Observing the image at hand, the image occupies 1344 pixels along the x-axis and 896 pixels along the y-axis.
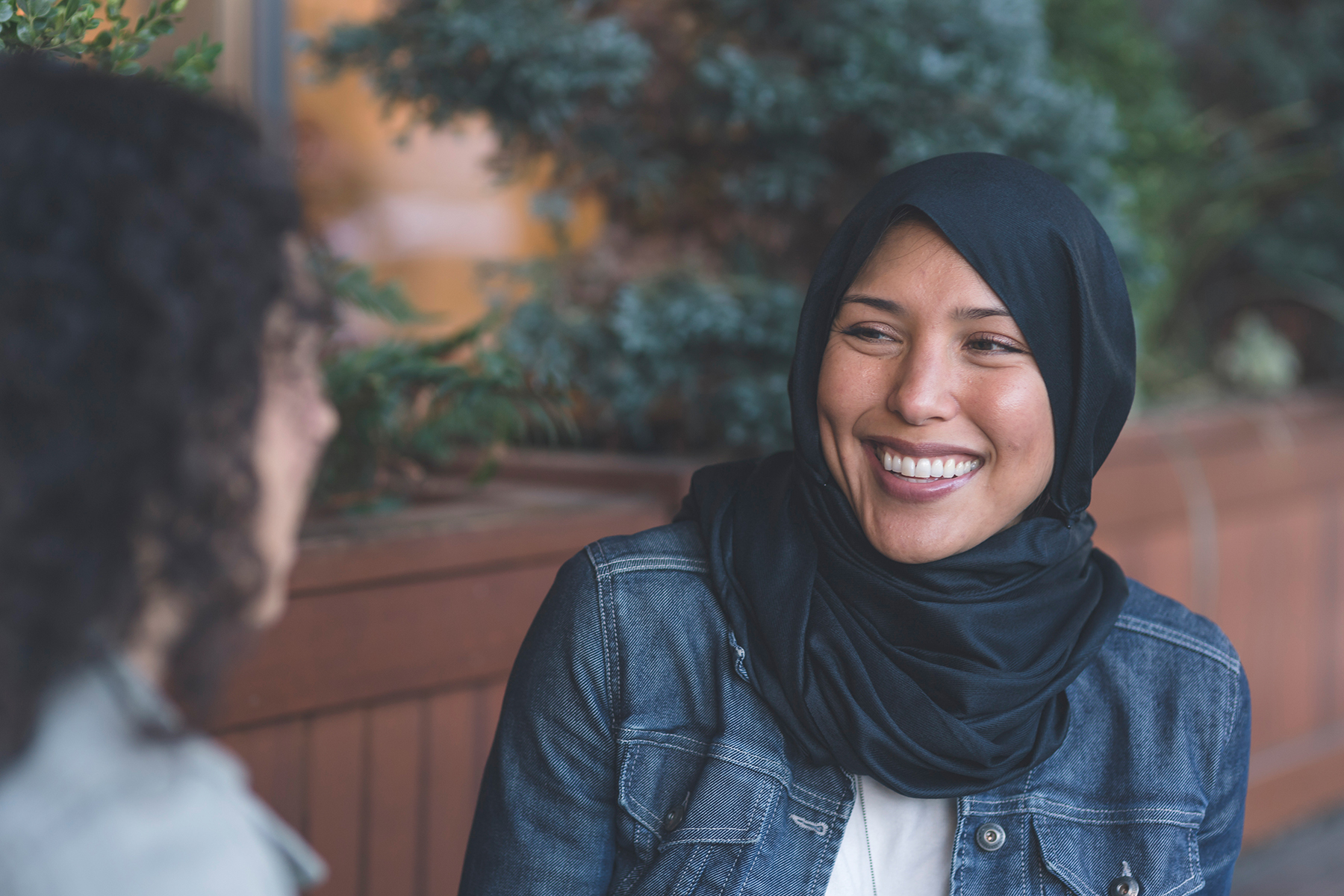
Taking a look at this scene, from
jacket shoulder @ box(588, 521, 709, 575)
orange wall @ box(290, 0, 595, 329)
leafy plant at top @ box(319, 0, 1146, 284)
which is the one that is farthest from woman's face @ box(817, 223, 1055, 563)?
orange wall @ box(290, 0, 595, 329)

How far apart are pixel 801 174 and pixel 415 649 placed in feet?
3.84

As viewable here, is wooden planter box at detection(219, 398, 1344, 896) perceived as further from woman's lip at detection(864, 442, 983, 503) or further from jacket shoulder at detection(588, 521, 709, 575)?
woman's lip at detection(864, 442, 983, 503)

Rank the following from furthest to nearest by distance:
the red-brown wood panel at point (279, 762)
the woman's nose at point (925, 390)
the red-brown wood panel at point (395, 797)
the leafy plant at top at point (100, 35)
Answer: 1. the red-brown wood panel at point (395, 797)
2. the red-brown wood panel at point (279, 762)
3. the woman's nose at point (925, 390)
4. the leafy plant at top at point (100, 35)

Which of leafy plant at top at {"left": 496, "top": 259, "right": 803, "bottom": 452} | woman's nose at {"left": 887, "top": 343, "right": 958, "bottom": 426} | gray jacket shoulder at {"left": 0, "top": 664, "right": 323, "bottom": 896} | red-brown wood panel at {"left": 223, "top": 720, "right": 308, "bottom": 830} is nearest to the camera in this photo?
gray jacket shoulder at {"left": 0, "top": 664, "right": 323, "bottom": 896}

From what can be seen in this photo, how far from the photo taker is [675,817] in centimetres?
123

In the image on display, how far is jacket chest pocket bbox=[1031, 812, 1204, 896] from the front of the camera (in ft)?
4.00

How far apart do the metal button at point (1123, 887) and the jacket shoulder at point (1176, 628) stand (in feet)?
0.84

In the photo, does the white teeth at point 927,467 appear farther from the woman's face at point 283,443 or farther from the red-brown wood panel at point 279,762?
the red-brown wood panel at point 279,762

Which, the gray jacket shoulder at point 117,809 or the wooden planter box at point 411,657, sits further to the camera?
the wooden planter box at point 411,657

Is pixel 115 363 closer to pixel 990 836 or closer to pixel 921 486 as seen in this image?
pixel 921 486

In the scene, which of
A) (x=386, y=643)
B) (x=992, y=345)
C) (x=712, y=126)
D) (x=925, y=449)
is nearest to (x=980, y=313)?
(x=992, y=345)

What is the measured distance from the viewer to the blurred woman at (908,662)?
1.20 metres

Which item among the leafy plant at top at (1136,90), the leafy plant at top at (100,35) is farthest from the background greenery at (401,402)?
the leafy plant at top at (1136,90)

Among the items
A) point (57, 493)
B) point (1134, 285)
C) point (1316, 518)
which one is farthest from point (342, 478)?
point (1316, 518)
